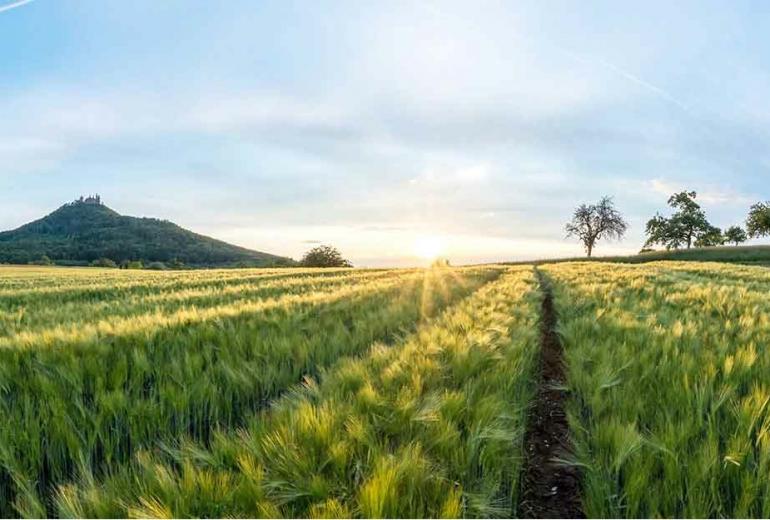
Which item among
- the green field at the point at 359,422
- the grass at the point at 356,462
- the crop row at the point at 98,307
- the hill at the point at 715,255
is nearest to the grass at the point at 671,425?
the green field at the point at 359,422

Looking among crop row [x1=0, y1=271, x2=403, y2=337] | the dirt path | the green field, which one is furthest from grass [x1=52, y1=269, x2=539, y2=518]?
crop row [x1=0, y1=271, x2=403, y2=337]

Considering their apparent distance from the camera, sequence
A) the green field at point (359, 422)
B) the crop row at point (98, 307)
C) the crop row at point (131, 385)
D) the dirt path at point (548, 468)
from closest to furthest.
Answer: the green field at point (359, 422), the dirt path at point (548, 468), the crop row at point (131, 385), the crop row at point (98, 307)

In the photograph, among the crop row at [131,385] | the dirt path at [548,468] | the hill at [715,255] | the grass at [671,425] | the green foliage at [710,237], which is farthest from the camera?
the green foliage at [710,237]

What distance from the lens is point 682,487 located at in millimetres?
1793

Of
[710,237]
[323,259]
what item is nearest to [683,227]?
[710,237]

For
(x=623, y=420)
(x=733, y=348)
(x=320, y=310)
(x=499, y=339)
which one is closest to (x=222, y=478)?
(x=623, y=420)

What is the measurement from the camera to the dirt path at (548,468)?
7.09 feet

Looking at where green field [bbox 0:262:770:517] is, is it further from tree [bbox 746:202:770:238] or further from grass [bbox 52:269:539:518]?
tree [bbox 746:202:770:238]

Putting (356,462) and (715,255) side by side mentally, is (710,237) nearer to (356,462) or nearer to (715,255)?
(715,255)

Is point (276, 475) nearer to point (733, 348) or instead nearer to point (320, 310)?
point (733, 348)

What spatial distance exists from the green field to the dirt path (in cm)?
13

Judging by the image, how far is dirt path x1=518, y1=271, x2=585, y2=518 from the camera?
216 centimetres

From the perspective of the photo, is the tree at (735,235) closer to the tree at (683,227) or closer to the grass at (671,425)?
the tree at (683,227)

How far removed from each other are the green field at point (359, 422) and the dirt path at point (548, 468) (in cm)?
13
